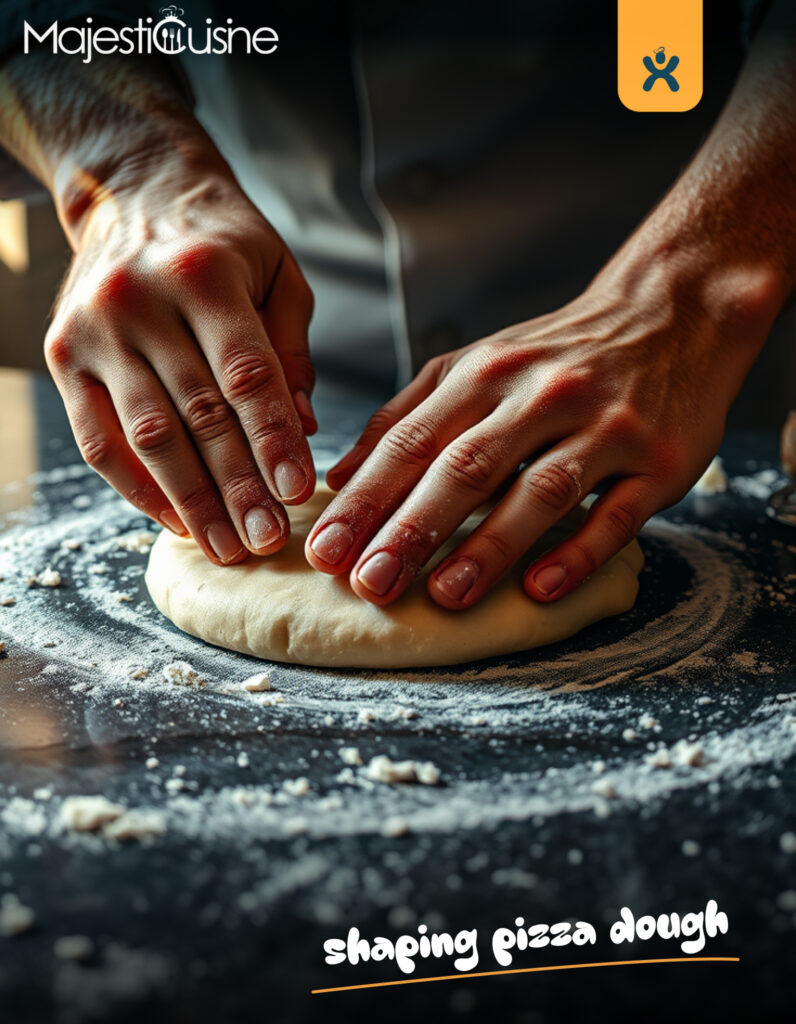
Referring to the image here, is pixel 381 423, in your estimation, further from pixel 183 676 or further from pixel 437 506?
pixel 183 676

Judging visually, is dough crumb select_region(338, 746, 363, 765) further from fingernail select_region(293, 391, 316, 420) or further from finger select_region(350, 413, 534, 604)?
fingernail select_region(293, 391, 316, 420)

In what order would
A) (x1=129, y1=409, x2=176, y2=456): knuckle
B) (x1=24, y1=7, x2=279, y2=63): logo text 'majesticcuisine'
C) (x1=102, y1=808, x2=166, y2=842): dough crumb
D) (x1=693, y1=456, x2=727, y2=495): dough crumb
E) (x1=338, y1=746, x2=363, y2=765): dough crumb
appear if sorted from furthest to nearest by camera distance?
(x1=693, y1=456, x2=727, y2=495): dough crumb < (x1=24, y1=7, x2=279, y2=63): logo text 'majesticcuisine' < (x1=129, y1=409, x2=176, y2=456): knuckle < (x1=338, y1=746, x2=363, y2=765): dough crumb < (x1=102, y1=808, x2=166, y2=842): dough crumb

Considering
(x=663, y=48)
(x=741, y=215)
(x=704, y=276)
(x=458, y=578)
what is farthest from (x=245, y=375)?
(x=663, y=48)

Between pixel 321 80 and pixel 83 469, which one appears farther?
pixel 321 80

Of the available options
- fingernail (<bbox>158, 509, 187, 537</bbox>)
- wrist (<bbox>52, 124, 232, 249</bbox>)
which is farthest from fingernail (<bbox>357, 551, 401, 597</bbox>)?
wrist (<bbox>52, 124, 232, 249</bbox>)

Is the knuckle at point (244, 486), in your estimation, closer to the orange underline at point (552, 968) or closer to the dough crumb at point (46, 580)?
the dough crumb at point (46, 580)

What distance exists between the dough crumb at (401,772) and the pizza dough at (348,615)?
206mm

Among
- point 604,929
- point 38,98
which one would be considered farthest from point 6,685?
point 38,98

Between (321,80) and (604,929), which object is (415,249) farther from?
(604,929)

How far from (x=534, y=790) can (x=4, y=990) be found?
0.47 m

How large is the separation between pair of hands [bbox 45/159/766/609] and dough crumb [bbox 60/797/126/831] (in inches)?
14.8

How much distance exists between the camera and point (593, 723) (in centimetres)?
95

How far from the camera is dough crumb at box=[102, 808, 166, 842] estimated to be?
776 mm

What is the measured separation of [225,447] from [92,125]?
0.71 m
